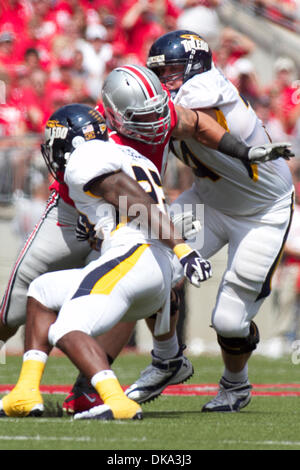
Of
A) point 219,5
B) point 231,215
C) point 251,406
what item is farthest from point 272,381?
point 219,5

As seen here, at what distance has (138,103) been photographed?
4.64 metres

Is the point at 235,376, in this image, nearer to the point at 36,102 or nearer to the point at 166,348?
the point at 166,348

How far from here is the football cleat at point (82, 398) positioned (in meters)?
4.64

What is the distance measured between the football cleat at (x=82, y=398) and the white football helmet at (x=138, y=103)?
1.26 m

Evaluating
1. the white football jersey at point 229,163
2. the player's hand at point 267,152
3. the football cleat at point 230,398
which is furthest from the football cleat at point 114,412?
the white football jersey at point 229,163

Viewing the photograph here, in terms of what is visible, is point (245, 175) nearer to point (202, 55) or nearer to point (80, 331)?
point (202, 55)

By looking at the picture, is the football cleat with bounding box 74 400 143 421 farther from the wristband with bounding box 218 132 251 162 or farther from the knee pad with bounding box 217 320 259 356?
the wristband with bounding box 218 132 251 162

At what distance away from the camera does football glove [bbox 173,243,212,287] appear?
4148 mm

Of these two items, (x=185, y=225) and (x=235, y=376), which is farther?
(x=235, y=376)

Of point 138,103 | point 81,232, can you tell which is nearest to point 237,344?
point 81,232

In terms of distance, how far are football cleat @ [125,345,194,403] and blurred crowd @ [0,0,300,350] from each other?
14.6 feet

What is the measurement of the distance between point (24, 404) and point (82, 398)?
0.45 m

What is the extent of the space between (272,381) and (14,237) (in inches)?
153

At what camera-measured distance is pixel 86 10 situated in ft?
38.6
